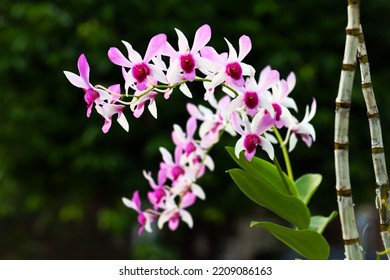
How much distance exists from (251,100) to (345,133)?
0.10 metres

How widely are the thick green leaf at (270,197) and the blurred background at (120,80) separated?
111 inches

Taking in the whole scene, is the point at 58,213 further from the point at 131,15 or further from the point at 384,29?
the point at 384,29

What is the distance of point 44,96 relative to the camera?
3918 millimetres

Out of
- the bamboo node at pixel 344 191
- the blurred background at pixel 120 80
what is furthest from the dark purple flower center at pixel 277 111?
the blurred background at pixel 120 80

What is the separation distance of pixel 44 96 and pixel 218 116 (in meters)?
3.10

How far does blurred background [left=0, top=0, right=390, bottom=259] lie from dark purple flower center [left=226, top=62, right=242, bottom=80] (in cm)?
293

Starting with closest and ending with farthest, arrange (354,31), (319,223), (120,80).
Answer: (354,31), (319,223), (120,80)

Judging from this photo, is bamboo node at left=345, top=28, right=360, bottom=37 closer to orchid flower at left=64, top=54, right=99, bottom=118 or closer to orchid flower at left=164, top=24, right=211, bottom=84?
orchid flower at left=164, top=24, right=211, bottom=84

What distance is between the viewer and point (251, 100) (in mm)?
688

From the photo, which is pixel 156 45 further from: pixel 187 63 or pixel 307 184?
pixel 307 184

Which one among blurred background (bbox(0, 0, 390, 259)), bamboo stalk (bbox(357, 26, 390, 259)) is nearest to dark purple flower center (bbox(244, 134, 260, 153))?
bamboo stalk (bbox(357, 26, 390, 259))

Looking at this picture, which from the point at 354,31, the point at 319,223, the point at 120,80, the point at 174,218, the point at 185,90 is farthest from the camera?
the point at 120,80

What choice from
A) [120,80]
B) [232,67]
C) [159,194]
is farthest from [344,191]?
[120,80]
